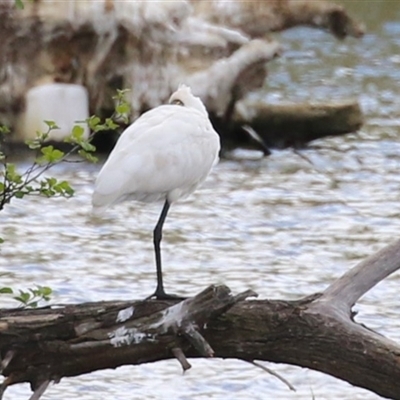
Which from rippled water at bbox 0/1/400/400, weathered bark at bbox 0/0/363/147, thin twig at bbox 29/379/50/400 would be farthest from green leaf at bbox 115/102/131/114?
weathered bark at bbox 0/0/363/147

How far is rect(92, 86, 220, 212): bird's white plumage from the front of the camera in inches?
192

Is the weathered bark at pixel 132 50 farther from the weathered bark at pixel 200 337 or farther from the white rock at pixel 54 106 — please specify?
the weathered bark at pixel 200 337

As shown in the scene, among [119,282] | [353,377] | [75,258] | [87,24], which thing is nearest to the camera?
[353,377]

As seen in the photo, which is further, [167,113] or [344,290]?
[167,113]

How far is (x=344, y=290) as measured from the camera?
410 cm

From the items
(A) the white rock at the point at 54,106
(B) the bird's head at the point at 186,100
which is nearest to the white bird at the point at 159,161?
(B) the bird's head at the point at 186,100

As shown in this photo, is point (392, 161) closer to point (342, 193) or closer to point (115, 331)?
point (342, 193)

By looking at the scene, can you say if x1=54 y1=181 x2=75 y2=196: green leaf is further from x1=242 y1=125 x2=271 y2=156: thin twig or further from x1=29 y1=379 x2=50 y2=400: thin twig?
x1=242 y1=125 x2=271 y2=156: thin twig

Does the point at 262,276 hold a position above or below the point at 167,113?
below

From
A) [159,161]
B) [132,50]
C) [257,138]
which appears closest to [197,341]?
[159,161]

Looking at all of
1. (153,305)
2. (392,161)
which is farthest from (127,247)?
(153,305)

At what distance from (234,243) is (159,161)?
4.45m

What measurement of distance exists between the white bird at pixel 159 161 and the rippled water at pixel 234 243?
159cm

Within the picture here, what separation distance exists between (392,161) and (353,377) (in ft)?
26.2
